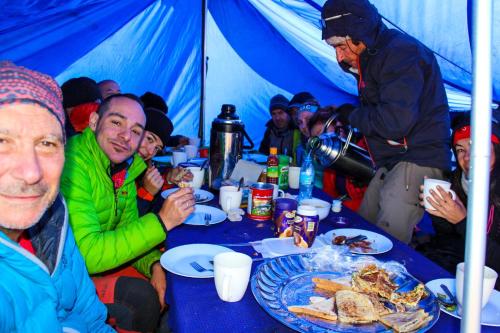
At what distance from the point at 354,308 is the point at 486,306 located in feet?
1.21

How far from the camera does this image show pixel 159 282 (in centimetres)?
181

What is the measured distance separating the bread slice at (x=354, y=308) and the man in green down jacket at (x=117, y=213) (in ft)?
2.35

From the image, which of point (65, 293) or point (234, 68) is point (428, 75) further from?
point (234, 68)

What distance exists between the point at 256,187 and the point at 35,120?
3.32 feet

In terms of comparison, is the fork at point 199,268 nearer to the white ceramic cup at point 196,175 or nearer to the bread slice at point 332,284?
the bread slice at point 332,284

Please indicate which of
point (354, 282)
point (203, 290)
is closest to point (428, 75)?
point (354, 282)

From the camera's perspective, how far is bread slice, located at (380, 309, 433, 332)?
92 centimetres

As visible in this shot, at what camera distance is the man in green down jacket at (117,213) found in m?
1.49

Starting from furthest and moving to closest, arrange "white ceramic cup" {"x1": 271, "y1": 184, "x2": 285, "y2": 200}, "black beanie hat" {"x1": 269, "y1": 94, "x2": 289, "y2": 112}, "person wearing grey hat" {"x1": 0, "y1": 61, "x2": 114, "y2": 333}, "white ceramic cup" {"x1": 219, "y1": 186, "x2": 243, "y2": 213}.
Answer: "black beanie hat" {"x1": 269, "y1": 94, "x2": 289, "y2": 112} → "white ceramic cup" {"x1": 271, "y1": 184, "x2": 285, "y2": 200} → "white ceramic cup" {"x1": 219, "y1": 186, "x2": 243, "y2": 213} → "person wearing grey hat" {"x1": 0, "y1": 61, "x2": 114, "y2": 333}

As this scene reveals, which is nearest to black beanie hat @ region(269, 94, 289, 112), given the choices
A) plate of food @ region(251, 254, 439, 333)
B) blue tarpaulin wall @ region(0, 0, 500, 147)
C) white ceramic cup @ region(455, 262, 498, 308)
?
blue tarpaulin wall @ region(0, 0, 500, 147)

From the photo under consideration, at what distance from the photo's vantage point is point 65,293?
111cm

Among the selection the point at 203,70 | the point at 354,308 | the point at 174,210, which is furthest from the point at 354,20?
the point at 203,70

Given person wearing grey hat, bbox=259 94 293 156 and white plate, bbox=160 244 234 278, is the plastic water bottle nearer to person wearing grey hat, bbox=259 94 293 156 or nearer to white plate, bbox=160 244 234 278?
white plate, bbox=160 244 234 278

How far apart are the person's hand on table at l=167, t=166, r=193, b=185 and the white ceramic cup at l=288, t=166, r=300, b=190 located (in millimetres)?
579
